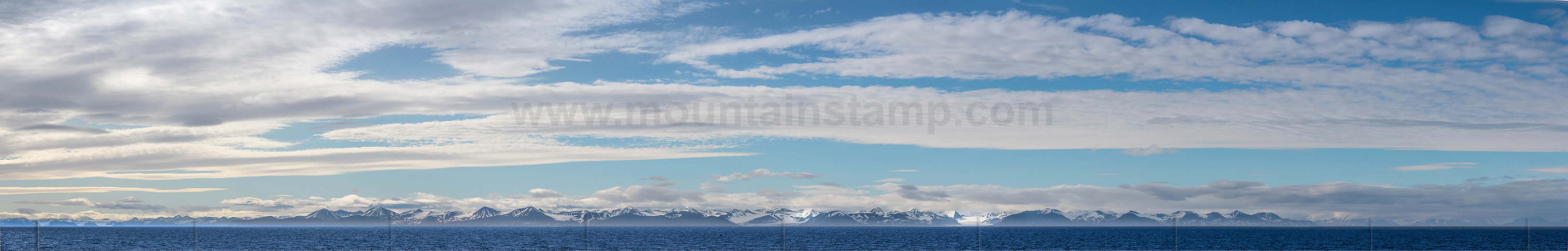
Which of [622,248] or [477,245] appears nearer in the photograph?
[622,248]

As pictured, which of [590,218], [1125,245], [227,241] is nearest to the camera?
[590,218]

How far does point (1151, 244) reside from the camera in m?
80.1

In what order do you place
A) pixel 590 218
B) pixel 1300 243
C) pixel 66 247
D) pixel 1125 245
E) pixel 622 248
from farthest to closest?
pixel 1300 243, pixel 1125 245, pixel 66 247, pixel 622 248, pixel 590 218

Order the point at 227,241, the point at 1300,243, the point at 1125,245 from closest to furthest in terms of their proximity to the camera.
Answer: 1. the point at 1125,245
2. the point at 1300,243
3. the point at 227,241

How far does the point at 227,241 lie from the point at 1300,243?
10959 centimetres

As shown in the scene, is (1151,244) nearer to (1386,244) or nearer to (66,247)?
(1386,244)

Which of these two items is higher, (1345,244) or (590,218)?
(590,218)

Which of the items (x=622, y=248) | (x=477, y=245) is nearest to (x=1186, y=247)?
(x=622, y=248)

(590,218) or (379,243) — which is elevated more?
(590,218)

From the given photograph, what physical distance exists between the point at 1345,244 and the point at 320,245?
8974 centimetres

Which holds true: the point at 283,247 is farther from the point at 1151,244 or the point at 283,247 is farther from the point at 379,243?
the point at 1151,244

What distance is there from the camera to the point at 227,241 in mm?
102438

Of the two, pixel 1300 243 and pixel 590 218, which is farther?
pixel 1300 243

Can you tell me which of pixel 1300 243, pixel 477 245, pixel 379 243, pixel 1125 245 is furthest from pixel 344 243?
pixel 1300 243
